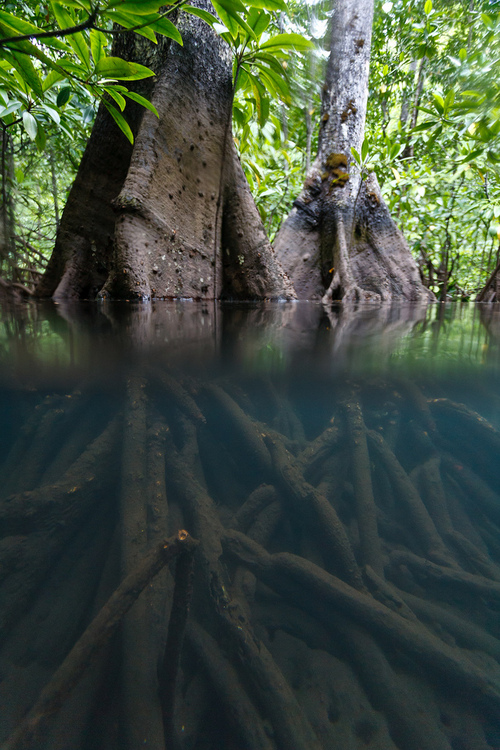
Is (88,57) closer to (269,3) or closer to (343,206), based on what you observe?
(269,3)

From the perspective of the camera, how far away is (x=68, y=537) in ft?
1.33

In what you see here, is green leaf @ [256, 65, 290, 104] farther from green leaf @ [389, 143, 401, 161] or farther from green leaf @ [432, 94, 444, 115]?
green leaf @ [389, 143, 401, 161]

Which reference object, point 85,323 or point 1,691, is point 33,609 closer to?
point 1,691

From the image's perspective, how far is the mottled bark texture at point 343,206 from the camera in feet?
14.6

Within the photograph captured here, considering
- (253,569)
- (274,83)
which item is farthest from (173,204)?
(253,569)

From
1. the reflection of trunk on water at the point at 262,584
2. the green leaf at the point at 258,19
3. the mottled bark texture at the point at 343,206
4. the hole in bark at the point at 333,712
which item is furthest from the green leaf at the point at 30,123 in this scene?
the mottled bark texture at the point at 343,206

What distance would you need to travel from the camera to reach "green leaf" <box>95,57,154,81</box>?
1.52 m

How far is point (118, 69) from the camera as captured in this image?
5.04 ft

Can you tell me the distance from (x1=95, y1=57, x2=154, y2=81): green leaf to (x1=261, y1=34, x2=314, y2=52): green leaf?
6.07 ft

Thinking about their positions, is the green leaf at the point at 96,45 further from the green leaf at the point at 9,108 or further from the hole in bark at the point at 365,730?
the hole in bark at the point at 365,730

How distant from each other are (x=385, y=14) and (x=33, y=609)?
7.78m

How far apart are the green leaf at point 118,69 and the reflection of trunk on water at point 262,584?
1601 mm

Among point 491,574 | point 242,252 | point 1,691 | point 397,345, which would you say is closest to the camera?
point 1,691

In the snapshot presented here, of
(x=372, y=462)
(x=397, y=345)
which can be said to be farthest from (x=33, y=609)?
(x=397, y=345)
